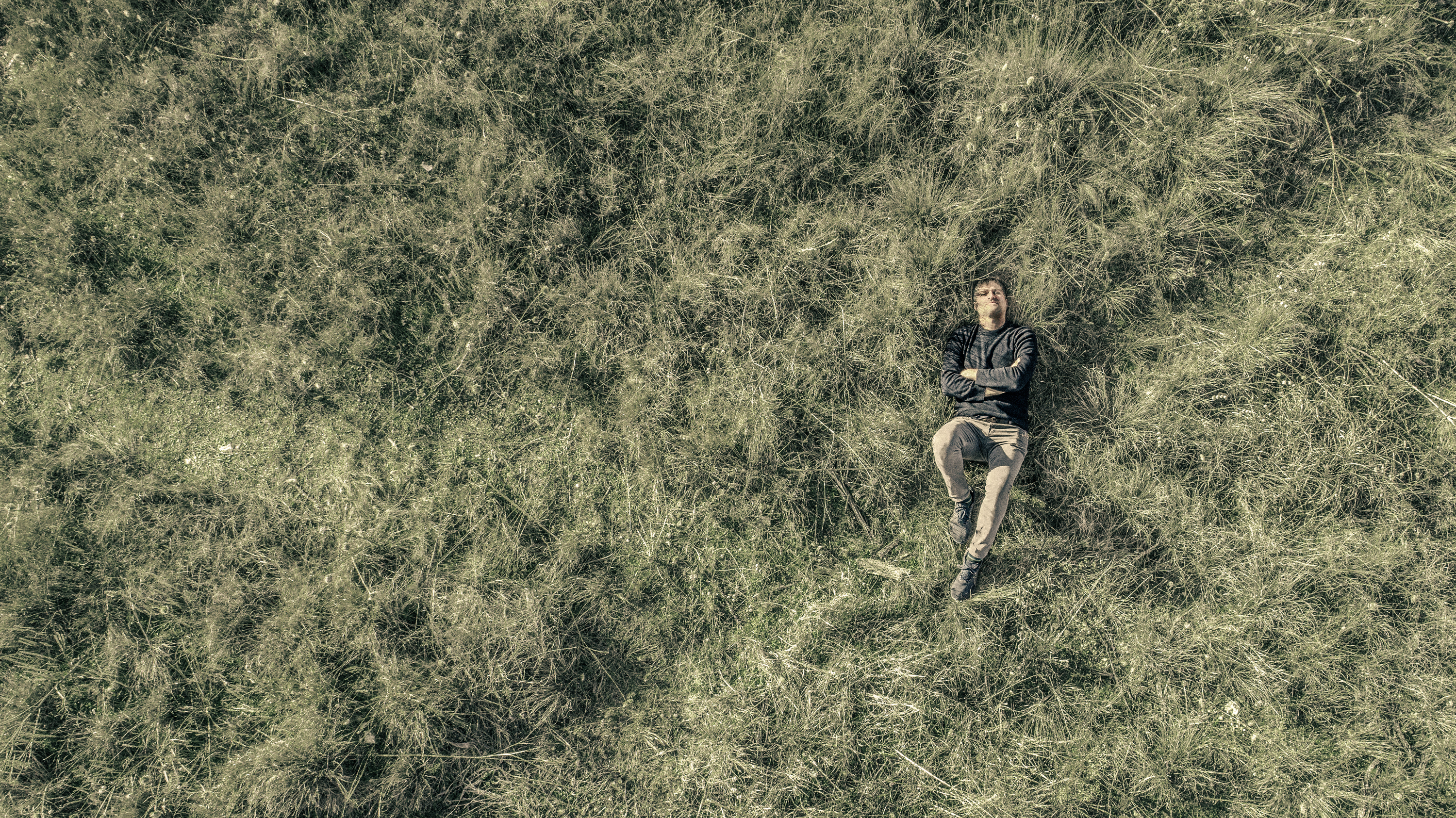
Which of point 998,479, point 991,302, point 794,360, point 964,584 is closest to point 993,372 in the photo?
point 991,302

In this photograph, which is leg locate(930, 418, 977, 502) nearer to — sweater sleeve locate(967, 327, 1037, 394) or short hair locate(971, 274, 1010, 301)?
sweater sleeve locate(967, 327, 1037, 394)

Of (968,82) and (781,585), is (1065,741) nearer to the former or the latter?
(781,585)

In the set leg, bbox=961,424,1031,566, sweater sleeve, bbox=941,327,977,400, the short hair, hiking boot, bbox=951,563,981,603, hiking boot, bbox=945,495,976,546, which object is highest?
the short hair

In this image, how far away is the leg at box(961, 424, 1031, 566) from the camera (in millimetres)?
4816

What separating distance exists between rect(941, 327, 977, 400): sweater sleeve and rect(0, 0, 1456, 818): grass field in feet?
0.84

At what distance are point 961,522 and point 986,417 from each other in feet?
2.56

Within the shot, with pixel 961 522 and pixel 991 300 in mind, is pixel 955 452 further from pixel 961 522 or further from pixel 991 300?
pixel 991 300

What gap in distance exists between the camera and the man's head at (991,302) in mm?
4879

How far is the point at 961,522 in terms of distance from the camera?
4.97 metres

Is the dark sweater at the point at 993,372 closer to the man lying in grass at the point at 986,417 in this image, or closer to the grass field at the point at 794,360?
the man lying in grass at the point at 986,417

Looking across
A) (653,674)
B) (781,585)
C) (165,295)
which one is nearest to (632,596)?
(653,674)

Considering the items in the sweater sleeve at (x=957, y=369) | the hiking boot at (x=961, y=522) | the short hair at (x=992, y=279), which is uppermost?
the short hair at (x=992, y=279)

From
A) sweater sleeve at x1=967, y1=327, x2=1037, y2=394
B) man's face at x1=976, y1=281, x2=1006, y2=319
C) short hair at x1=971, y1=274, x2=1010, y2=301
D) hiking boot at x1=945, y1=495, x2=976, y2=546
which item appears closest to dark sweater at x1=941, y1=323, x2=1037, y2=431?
sweater sleeve at x1=967, y1=327, x2=1037, y2=394

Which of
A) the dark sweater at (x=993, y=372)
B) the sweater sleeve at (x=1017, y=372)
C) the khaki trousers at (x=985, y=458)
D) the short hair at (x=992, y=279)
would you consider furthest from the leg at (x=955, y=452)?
the short hair at (x=992, y=279)
